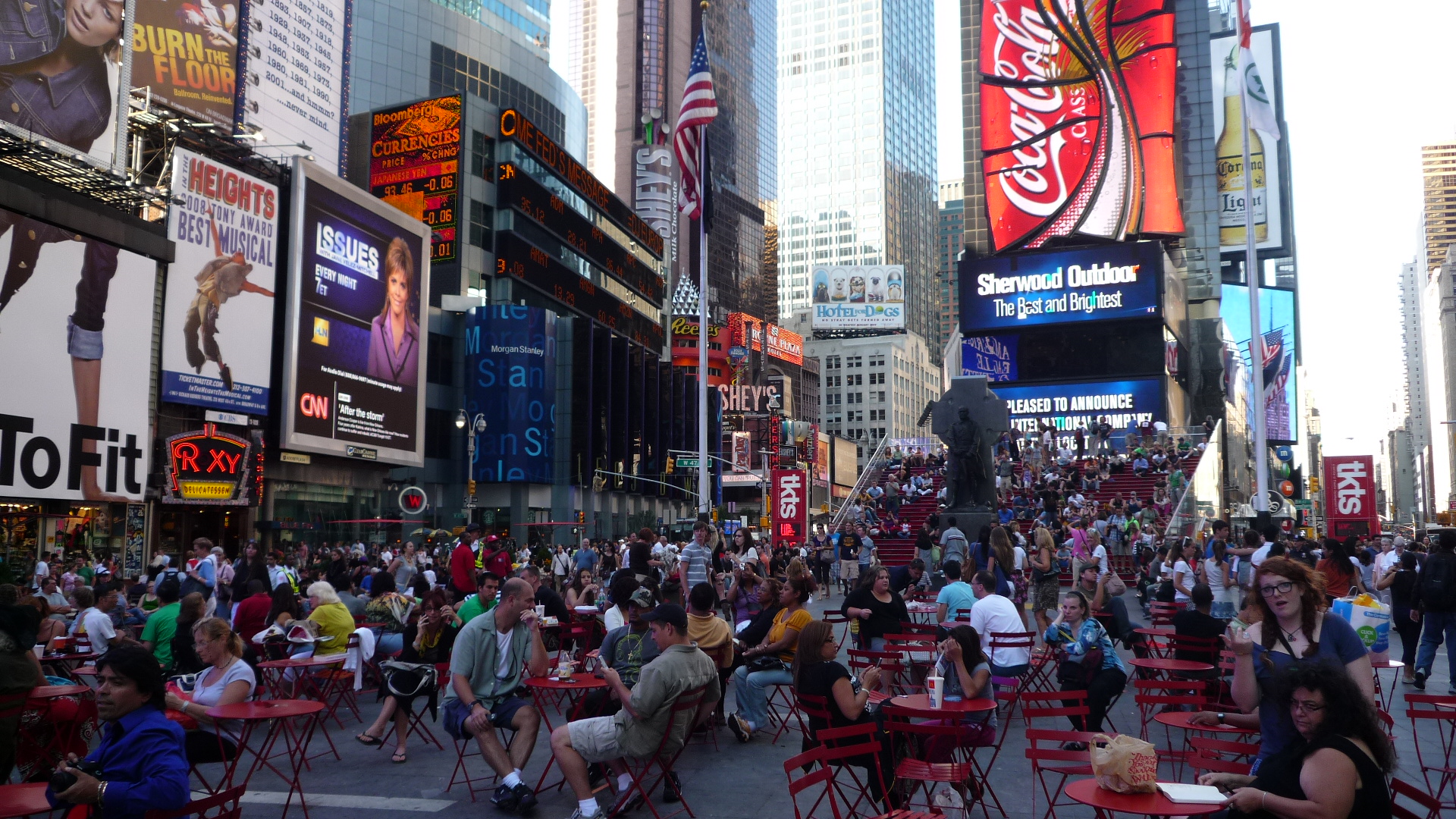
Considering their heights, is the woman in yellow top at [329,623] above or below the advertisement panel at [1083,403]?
below

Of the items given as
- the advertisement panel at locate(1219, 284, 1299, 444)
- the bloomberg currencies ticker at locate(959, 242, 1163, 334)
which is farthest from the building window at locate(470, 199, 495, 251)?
the advertisement panel at locate(1219, 284, 1299, 444)

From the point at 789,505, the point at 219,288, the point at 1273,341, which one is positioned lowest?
the point at 789,505

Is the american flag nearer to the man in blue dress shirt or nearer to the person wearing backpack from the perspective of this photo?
the person wearing backpack

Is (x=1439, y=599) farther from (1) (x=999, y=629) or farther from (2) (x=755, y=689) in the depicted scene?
(2) (x=755, y=689)

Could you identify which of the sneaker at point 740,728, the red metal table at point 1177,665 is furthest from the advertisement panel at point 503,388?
the red metal table at point 1177,665

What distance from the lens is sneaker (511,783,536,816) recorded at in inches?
295

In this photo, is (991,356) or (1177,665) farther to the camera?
(991,356)

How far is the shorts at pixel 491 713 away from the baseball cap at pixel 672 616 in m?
1.31

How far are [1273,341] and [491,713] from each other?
97.5m

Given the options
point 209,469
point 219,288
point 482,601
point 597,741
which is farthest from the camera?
point 219,288

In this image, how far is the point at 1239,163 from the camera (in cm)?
7956

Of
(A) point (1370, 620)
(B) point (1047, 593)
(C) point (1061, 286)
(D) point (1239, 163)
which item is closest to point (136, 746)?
(A) point (1370, 620)

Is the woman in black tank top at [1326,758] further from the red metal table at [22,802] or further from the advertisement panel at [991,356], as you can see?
the advertisement panel at [991,356]

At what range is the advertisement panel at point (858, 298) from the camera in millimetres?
150000
